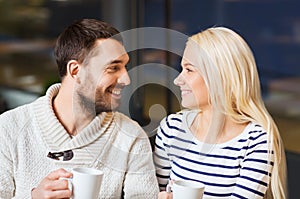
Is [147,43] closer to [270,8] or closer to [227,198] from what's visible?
[227,198]

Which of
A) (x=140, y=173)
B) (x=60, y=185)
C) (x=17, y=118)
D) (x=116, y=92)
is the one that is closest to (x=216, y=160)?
(x=140, y=173)

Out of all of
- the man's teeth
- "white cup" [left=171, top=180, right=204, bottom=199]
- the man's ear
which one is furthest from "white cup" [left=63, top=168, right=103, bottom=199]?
the man's ear

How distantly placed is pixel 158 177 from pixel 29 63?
9.64 feet

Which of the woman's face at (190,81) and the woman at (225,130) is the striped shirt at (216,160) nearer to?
the woman at (225,130)

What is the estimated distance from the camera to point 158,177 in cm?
155

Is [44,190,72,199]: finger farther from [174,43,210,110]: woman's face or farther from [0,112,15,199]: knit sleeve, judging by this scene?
[174,43,210,110]: woman's face

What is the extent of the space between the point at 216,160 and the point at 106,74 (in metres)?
0.37

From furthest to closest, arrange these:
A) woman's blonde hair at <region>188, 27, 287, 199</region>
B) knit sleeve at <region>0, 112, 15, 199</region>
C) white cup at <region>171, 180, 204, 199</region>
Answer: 1. knit sleeve at <region>0, 112, 15, 199</region>
2. woman's blonde hair at <region>188, 27, 287, 199</region>
3. white cup at <region>171, 180, 204, 199</region>

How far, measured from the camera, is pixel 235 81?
1.39 metres

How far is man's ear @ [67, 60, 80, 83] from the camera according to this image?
5.08 feet

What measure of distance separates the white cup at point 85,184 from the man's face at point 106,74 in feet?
0.96

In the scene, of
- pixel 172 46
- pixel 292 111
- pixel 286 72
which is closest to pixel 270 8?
pixel 286 72

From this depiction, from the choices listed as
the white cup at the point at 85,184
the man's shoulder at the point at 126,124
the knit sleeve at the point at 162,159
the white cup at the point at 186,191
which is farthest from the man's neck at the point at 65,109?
the white cup at the point at 186,191

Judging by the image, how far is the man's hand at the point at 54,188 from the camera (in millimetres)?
1259
